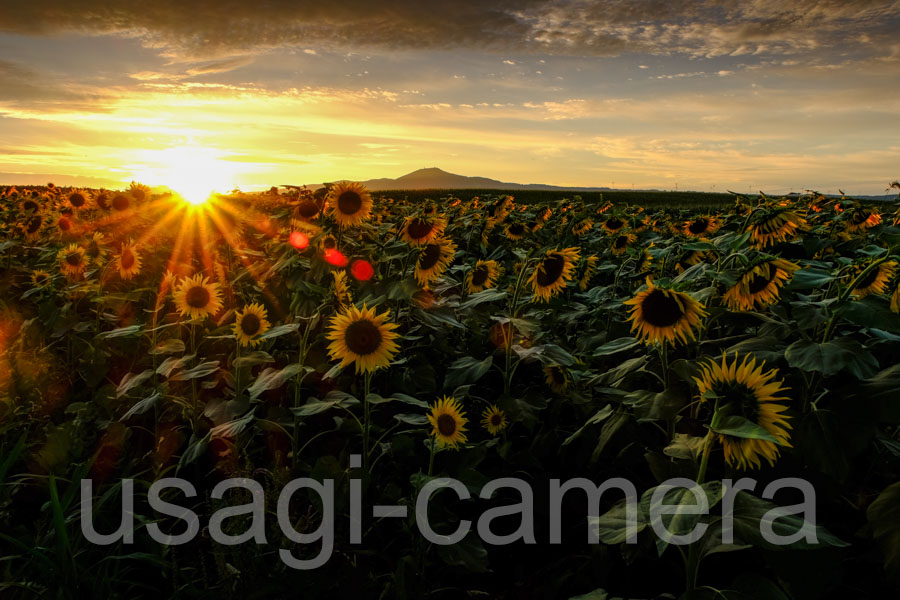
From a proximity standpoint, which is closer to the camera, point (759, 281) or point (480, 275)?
point (759, 281)

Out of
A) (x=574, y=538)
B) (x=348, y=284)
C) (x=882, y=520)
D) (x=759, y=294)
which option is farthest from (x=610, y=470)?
(x=348, y=284)

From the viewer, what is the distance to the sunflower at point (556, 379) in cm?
300

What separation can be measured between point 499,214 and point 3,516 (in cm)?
472

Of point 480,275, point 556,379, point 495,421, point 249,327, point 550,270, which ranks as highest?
point 550,270

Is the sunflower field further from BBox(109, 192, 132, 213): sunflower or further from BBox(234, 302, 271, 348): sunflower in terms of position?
BBox(109, 192, 132, 213): sunflower

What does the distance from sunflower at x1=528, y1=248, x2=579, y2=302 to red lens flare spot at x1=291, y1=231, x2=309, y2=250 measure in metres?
1.55

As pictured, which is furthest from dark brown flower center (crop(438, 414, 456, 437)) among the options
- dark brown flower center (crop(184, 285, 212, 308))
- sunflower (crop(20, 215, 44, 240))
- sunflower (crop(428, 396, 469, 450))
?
sunflower (crop(20, 215, 44, 240))

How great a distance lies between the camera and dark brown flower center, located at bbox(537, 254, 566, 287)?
306 cm

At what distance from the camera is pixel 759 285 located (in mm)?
2383

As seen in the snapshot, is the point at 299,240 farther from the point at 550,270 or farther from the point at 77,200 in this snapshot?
the point at 77,200

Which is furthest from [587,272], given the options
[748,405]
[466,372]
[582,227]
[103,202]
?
[103,202]

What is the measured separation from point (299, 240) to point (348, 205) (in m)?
0.41

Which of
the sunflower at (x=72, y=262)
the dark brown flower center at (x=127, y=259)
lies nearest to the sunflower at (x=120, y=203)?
the sunflower at (x=72, y=262)

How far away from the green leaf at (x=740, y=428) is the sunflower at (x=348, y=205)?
9.14 ft
